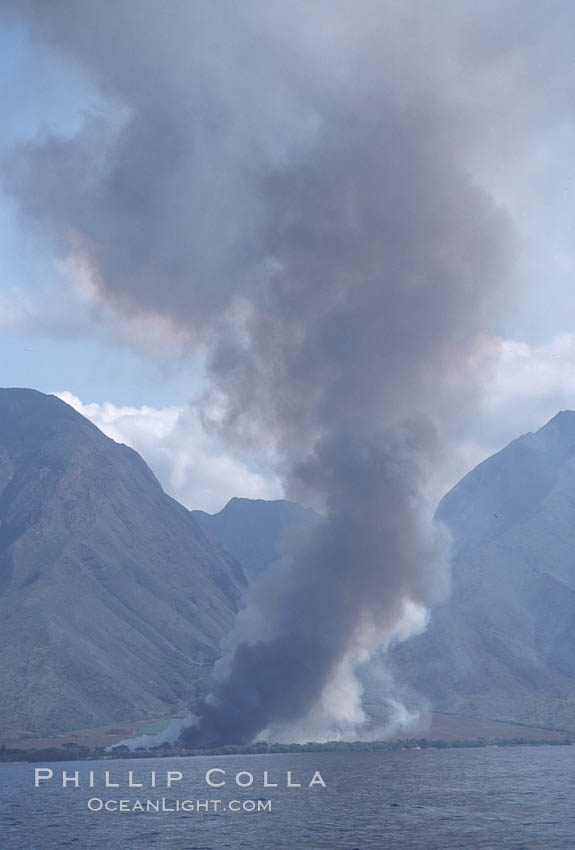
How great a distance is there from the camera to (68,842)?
4380 inches

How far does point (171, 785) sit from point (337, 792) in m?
40.5

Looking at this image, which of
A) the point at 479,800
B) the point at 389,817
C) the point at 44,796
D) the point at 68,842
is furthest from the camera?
the point at 44,796

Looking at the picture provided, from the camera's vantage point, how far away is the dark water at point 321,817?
108688mm

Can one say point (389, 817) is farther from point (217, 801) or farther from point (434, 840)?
point (217, 801)

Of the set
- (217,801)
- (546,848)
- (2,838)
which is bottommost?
(546,848)

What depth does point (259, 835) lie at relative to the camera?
11462cm

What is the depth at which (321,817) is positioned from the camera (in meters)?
132

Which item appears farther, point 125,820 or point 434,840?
point 125,820

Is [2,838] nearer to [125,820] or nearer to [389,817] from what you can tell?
[125,820]

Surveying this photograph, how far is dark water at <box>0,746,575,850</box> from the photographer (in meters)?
109

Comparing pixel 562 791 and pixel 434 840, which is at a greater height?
pixel 562 791

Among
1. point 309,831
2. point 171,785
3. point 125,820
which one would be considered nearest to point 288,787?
point 171,785

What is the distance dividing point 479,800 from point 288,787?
4224cm

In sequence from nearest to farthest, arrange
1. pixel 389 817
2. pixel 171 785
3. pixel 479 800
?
pixel 389 817
pixel 479 800
pixel 171 785
